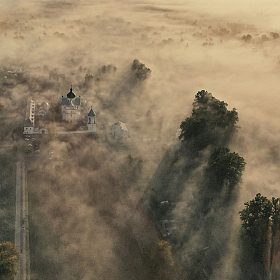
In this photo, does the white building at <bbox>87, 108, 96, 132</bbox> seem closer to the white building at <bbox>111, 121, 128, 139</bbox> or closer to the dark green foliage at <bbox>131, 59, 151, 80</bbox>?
the white building at <bbox>111, 121, 128, 139</bbox>

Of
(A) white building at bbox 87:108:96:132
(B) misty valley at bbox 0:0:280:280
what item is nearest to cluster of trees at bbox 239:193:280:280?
(B) misty valley at bbox 0:0:280:280

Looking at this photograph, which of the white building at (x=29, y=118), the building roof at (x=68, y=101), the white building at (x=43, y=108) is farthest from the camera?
the white building at (x=43, y=108)

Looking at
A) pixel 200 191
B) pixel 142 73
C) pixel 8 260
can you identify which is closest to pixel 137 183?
pixel 200 191

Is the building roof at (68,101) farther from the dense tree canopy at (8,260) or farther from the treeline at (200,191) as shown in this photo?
the dense tree canopy at (8,260)

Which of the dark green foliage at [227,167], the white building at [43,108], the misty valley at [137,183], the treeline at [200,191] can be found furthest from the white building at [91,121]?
the dark green foliage at [227,167]

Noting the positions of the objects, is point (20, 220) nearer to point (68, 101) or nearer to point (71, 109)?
point (71, 109)

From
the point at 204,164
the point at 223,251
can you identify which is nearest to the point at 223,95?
the point at 204,164
